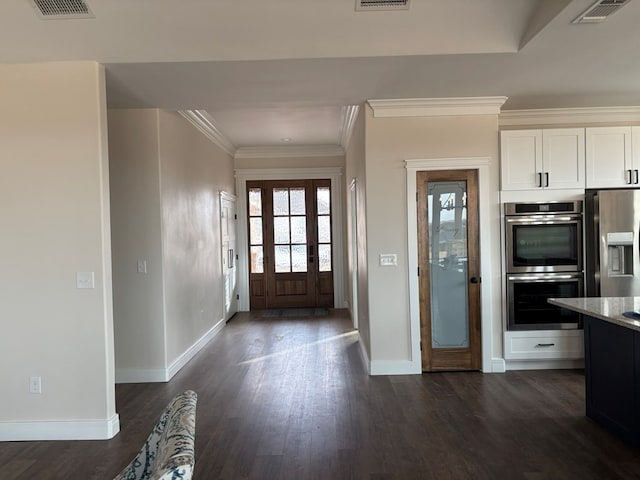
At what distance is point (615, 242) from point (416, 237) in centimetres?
183

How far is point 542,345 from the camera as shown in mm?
4332

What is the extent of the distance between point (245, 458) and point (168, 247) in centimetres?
237

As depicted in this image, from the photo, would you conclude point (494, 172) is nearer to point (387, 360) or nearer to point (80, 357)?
point (387, 360)

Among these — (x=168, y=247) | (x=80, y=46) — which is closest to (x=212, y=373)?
(x=168, y=247)

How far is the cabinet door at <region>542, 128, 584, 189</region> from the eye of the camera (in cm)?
427

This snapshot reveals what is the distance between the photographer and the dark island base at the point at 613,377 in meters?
2.76

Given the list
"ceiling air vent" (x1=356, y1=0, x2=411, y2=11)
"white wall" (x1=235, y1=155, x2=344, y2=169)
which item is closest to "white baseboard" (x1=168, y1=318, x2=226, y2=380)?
"white wall" (x1=235, y1=155, x2=344, y2=169)

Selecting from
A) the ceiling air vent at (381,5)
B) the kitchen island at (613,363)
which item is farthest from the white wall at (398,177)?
the ceiling air vent at (381,5)

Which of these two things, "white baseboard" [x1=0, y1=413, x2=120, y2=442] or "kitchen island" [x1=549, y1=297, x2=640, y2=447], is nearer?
"kitchen island" [x1=549, y1=297, x2=640, y2=447]

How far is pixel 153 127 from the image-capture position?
434cm

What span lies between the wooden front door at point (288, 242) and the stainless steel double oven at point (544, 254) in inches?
164

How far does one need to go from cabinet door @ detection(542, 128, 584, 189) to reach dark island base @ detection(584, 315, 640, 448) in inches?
62.6

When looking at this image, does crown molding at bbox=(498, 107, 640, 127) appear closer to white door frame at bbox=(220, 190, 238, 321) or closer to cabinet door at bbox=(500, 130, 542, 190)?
cabinet door at bbox=(500, 130, 542, 190)

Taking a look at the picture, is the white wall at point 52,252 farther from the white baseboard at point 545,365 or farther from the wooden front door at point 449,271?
the white baseboard at point 545,365
